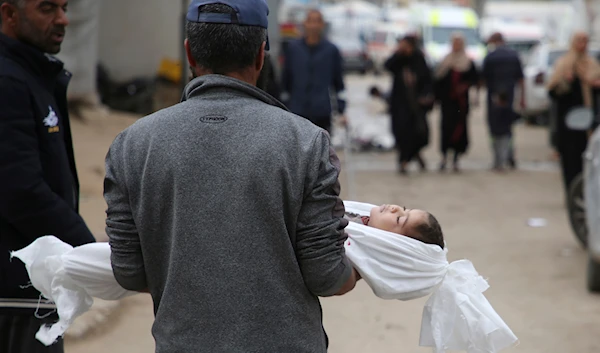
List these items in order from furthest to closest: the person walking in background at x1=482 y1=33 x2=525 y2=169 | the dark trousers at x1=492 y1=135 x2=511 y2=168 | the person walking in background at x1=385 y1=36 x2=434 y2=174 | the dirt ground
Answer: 1. the person walking in background at x1=482 y1=33 x2=525 y2=169
2. the dark trousers at x1=492 y1=135 x2=511 y2=168
3. the person walking in background at x1=385 y1=36 x2=434 y2=174
4. the dirt ground

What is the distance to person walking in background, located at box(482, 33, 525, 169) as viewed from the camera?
1477 centimetres

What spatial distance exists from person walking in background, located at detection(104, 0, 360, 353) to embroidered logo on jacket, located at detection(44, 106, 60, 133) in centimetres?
100

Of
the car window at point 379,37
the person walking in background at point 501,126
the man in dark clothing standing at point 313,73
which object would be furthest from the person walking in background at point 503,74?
the car window at point 379,37

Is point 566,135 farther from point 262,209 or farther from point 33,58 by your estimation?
point 262,209

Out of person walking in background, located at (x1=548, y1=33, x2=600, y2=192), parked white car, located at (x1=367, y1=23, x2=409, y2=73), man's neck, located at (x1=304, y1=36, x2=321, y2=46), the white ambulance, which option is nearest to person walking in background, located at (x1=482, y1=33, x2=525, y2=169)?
person walking in background, located at (x1=548, y1=33, x2=600, y2=192)

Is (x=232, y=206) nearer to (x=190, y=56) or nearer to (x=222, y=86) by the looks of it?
(x=222, y=86)

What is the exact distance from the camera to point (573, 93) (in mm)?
10477

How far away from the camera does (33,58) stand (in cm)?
340

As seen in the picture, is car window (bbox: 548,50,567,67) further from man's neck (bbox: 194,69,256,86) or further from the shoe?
man's neck (bbox: 194,69,256,86)

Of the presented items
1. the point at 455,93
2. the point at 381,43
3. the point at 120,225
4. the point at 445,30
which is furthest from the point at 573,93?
the point at 381,43

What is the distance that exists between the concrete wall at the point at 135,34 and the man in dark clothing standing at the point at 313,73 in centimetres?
740

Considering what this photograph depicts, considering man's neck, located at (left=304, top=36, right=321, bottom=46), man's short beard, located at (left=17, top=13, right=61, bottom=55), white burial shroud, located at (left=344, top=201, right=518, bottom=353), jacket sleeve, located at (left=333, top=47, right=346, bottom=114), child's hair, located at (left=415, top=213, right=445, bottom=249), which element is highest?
man's short beard, located at (left=17, top=13, right=61, bottom=55)

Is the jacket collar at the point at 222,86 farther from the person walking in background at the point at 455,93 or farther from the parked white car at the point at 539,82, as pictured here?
the parked white car at the point at 539,82

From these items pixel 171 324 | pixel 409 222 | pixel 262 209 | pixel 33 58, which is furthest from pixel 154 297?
pixel 33 58
